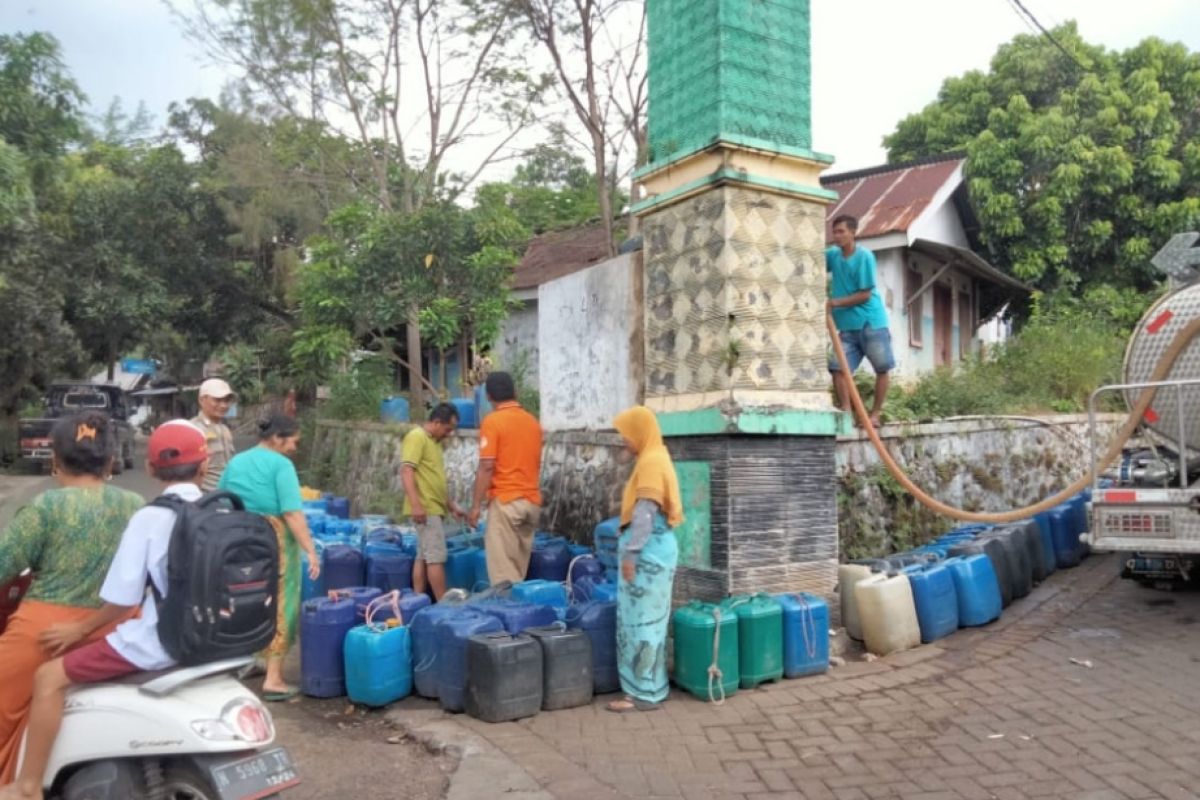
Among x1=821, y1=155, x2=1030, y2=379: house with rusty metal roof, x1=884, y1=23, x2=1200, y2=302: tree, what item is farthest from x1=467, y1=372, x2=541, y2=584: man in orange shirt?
x1=884, y1=23, x2=1200, y2=302: tree

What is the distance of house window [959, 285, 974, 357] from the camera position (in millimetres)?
18641

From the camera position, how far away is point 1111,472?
8102mm

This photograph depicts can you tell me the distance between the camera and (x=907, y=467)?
846 cm

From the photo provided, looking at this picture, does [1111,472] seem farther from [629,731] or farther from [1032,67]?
[1032,67]

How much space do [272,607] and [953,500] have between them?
24.2ft

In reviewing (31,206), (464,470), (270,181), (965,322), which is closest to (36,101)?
(31,206)

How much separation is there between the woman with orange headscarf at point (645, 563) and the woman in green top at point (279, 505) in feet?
6.27

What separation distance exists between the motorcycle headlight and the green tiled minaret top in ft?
14.3

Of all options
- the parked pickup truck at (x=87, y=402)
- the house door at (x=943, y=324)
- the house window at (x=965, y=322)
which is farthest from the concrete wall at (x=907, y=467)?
the parked pickup truck at (x=87, y=402)

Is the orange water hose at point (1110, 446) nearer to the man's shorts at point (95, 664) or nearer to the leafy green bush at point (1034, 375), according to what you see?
the leafy green bush at point (1034, 375)

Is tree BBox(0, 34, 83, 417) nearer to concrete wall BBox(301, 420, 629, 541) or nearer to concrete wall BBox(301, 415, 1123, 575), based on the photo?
concrete wall BBox(301, 420, 629, 541)

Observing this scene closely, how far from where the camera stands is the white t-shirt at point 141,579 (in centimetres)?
312

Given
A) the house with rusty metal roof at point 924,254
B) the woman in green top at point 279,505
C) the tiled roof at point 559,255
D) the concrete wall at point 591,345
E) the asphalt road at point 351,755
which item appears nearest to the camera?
the asphalt road at point 351,755

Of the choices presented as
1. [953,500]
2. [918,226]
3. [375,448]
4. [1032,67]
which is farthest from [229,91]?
[953,500]
